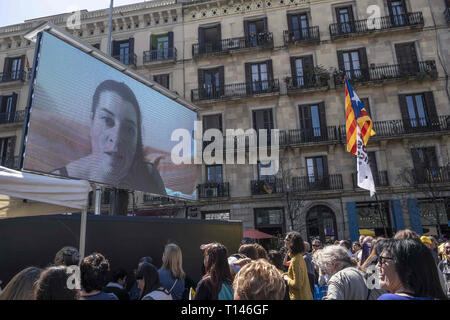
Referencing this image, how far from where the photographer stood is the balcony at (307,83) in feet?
68.3

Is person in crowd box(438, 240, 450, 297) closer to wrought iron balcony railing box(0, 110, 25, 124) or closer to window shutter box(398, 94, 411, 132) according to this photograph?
window shutter box(398, 94, 411, 132)

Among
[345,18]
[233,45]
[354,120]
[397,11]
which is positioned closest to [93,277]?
[354,120]

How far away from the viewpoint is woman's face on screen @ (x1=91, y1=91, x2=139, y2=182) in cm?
902

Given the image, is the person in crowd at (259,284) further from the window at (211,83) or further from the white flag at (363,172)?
the window at (211,83)

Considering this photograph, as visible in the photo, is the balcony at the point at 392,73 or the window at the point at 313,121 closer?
the balcony at the point at 392,73

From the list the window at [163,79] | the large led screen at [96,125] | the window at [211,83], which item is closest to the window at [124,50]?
the window at [163,79]

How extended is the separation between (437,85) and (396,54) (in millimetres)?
3262

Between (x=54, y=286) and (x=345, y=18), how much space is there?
2475 cm

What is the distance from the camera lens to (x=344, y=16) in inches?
871

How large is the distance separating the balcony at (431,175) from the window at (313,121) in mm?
5877

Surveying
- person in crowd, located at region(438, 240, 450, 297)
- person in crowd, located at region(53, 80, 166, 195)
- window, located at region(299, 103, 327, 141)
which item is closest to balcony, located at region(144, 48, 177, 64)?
window, located at region(299, 103, 327, 141)

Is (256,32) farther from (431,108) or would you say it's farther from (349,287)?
(349,287)

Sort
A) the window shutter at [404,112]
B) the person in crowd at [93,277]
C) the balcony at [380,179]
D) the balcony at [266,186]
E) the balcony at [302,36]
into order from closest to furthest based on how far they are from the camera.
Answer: the person in crowd at [93,277]
the balcony at [380,179]
the window shutter at [404,112]
the balcony at [266,186]
the balcony at [302,36]

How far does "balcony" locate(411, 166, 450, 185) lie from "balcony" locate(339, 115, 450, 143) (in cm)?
230
